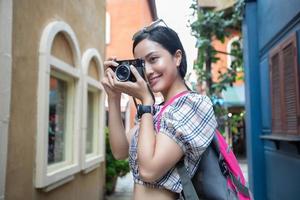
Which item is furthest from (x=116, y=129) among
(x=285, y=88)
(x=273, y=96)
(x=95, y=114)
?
(x=95, y=114)

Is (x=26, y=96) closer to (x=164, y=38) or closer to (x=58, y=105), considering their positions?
(x=58, y=105)

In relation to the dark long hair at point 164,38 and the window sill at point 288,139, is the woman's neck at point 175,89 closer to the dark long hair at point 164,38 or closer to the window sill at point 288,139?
the dark long hair at point 164,38

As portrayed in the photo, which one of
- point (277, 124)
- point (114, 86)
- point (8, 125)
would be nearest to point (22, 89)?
point (8, 125)

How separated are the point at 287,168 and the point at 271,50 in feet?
4.64

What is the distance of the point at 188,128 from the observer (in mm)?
1357

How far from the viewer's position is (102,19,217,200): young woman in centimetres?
134

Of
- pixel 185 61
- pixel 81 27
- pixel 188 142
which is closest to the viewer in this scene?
pixel 188 142

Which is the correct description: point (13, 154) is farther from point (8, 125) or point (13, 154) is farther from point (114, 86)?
point (114, 86)

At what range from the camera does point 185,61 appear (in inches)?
64.6

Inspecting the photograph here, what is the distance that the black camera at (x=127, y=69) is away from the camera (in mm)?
1496

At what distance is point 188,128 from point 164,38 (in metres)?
0.41

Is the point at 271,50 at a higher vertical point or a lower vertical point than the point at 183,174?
higher

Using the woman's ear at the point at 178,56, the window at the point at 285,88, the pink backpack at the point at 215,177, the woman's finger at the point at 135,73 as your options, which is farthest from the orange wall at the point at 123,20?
the pink backpack at the point at 215,177

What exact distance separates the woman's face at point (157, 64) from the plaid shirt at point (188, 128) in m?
0.13
